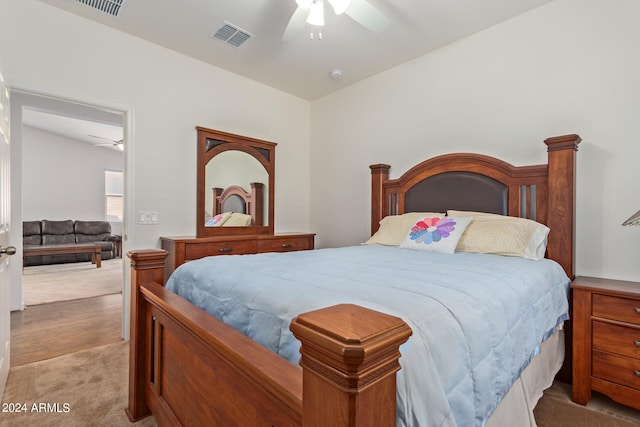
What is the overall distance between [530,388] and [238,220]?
9.62 feet

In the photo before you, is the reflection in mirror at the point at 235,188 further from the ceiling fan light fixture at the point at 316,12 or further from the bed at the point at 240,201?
the ceiling fan light fixture at the point at 316,12

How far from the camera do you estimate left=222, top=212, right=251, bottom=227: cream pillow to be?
3.48m

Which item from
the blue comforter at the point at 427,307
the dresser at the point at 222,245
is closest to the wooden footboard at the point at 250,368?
the blue comforter at the point at 427,307

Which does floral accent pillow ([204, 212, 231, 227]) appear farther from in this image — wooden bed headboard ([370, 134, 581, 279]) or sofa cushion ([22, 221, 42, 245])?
sofa cushion ([22, 221, 42, 245])

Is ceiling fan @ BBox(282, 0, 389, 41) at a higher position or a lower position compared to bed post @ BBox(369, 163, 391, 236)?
higher

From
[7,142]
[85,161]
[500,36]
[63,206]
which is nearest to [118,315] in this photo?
[7,142]

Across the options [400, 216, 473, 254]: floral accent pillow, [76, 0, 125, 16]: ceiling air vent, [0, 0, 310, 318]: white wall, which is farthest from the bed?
[400, 216, 473, 254]: floral accent pillow

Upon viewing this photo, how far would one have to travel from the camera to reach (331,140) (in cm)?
407

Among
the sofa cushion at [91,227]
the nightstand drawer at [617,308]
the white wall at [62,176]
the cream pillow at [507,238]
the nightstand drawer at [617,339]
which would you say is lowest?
the nightstand drawer at [617,339]

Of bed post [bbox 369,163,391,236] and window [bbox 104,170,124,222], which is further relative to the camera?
window [bbox 104,170,124,222]

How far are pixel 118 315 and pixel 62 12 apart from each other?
2.81m

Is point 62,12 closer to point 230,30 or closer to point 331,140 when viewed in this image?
point 230,30

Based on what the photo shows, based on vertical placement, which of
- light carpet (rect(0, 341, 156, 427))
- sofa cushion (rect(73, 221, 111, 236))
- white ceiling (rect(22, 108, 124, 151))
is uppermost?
white ceiling (rect(22, 108, 124, 151))

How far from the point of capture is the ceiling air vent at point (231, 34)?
106 inches
